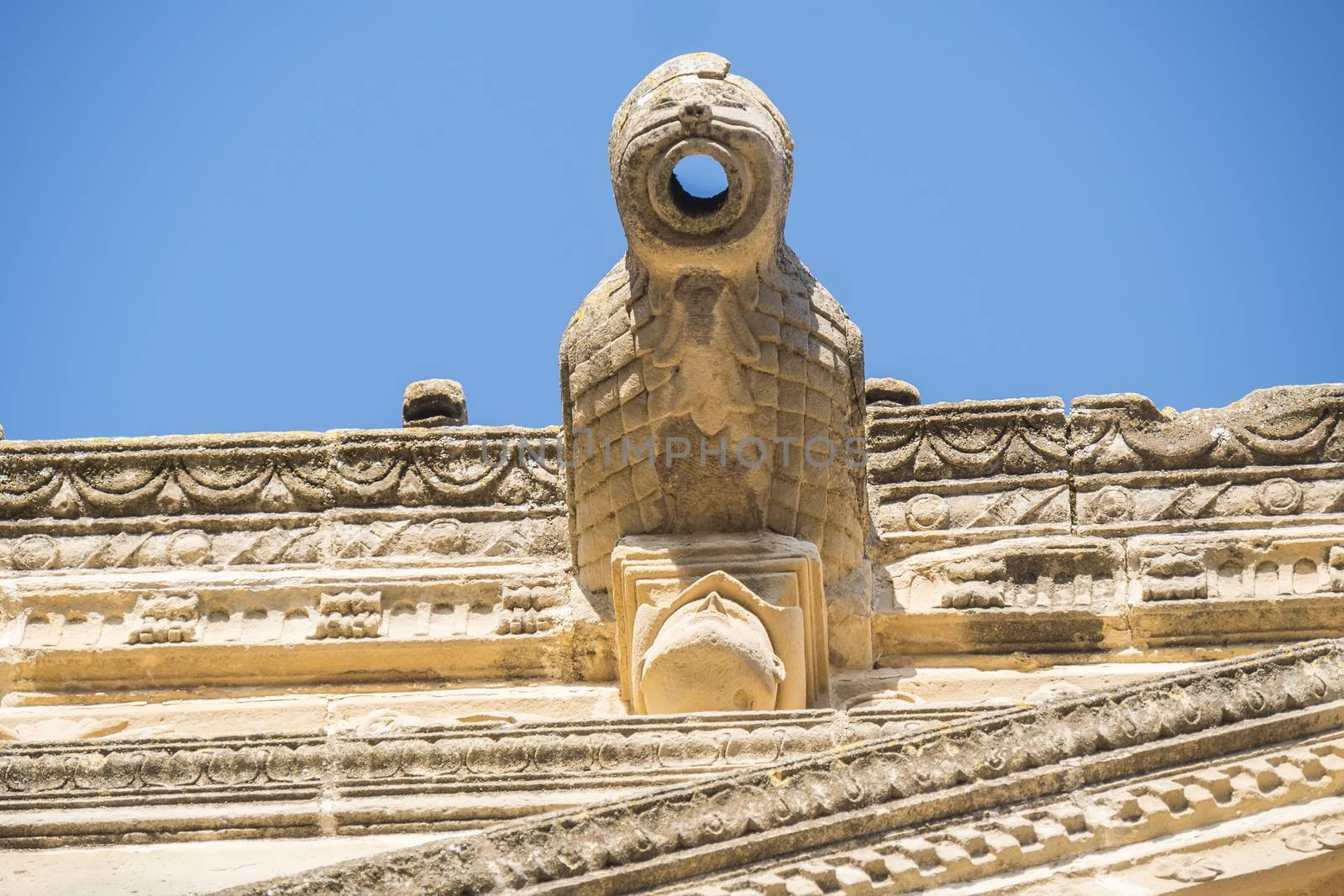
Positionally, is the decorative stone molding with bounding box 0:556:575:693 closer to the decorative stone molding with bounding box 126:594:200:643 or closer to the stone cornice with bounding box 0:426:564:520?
the decorative stone molding with bounding box 126:594:200:643

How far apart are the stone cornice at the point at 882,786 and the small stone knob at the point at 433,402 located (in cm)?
349

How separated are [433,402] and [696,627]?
6.75ft

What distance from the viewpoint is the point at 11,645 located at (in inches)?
294

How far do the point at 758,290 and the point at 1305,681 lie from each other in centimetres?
201

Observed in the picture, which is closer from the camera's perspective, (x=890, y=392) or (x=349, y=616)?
(x=349, y=616)

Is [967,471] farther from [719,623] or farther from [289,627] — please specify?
[289,627]

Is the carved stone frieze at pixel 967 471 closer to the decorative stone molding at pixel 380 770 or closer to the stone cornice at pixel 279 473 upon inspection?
the stone cornice at pixel 279 473

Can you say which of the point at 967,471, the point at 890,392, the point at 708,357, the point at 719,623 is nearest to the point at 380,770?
the point at 719,623

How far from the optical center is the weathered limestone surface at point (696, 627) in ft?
16.3

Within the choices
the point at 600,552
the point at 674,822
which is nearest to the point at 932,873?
the point at 674,822

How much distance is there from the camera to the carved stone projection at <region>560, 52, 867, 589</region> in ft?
21.4

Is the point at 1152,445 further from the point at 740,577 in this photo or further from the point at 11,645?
the point at 11,645

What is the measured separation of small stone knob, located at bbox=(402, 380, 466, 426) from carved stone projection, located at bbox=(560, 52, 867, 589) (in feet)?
3.77

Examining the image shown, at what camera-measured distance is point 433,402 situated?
8336 millimetres
